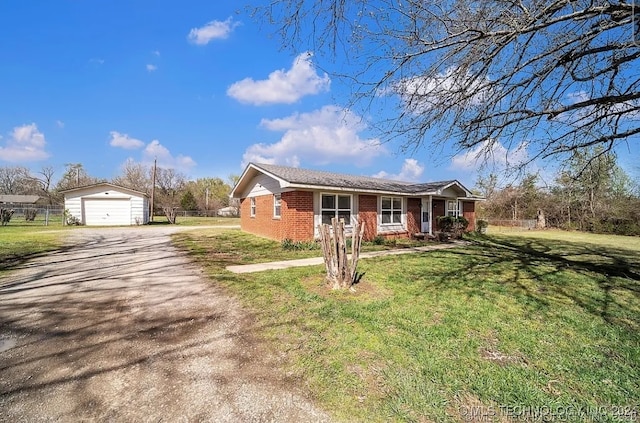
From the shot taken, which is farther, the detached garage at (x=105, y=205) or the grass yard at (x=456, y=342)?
the detached garage at (x=105, y=205)

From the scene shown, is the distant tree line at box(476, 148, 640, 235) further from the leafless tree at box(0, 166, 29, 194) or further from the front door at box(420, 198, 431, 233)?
the leafless tree at box(0, 166, 29, 194)

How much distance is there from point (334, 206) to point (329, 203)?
28 centimetres

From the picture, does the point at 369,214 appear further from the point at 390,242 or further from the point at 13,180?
the point at 13,180

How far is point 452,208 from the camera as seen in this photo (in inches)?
698

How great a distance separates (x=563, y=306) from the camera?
4.79 metres

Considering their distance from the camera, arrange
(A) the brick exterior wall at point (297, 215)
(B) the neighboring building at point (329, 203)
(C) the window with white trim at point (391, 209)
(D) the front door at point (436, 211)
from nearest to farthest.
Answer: (A) the brick exterior wall at point (297, 215), (B) the neighboring building at point (329, 203), (C) the window with white trim at point (391, 209), (D) the front door at point (436, 211)

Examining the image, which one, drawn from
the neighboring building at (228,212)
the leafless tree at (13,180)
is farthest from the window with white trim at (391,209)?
the leafless tree at (13,180)

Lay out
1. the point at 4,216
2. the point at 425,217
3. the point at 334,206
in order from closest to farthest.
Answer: the point at 334,206 → the point at 425,217 → the point at 4,216

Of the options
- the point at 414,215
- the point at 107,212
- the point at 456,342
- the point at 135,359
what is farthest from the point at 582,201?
the point at 107,212

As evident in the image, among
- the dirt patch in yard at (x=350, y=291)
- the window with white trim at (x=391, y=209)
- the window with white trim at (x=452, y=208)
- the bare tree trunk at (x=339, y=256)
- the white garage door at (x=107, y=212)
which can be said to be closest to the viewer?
the dirt patch in yard at (x=350, y=291)

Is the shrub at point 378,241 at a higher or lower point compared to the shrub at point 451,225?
lower

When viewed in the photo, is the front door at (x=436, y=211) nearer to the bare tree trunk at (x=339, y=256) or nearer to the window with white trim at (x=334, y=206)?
the window with white trim at (x=334, y=206)

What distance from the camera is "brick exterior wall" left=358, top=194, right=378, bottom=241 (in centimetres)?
1302

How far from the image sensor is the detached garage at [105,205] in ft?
70.0
